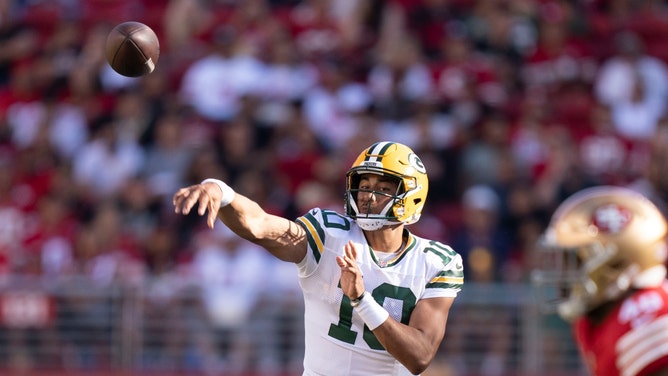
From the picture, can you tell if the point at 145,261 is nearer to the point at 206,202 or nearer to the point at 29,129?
the point at 29,129

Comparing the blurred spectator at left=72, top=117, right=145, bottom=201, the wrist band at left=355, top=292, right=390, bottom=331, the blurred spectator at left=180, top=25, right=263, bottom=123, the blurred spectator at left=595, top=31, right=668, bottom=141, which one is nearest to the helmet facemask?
the wrist band at left=355, top=292, right=390, bottom=331

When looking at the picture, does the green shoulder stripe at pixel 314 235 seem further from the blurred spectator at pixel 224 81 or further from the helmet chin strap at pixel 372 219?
the blurred spectator at pixel 224 81

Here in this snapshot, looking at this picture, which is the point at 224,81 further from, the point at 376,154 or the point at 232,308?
the point at 376,154

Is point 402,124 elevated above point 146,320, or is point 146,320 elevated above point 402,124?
point 402,124

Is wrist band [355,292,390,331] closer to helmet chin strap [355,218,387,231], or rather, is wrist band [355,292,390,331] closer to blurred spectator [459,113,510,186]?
helmet chin strap [355,218,387,231]

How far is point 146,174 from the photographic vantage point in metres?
13.1

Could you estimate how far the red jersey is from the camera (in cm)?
442

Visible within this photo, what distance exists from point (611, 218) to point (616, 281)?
260mm

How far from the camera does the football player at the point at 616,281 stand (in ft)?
14.6

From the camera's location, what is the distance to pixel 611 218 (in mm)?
4762

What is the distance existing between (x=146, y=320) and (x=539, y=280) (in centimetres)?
689

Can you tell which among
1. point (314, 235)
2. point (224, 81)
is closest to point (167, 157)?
point (224, 81)

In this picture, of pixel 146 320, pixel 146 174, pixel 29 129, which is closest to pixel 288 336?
pixel 146 320

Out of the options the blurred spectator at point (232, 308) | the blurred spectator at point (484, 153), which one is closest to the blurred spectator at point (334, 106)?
the blurred spectator at point (484, 153)
